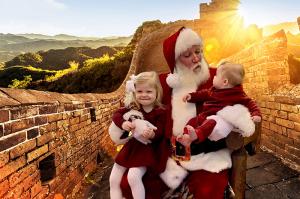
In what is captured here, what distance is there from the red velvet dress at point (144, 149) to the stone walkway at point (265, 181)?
1816 millimetres

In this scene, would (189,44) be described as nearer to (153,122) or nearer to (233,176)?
(153,122)

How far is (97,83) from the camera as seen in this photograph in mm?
16875

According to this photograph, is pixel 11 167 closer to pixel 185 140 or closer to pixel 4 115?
pixel 4 115

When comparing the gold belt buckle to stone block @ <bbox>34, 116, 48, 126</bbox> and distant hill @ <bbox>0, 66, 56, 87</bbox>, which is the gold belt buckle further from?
distant hill @ <bbox>0, 66, 56, 87</bbox>

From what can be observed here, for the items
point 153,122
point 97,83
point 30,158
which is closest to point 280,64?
point 153,122

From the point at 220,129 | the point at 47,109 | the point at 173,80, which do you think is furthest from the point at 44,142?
the point at 220,129

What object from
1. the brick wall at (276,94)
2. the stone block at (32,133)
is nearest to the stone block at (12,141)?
the stone block at (32,133)

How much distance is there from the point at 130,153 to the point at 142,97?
48 cm

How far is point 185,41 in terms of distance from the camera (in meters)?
2.56

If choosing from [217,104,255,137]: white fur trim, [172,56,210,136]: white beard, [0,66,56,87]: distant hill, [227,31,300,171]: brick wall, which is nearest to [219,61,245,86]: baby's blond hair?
[217,104,255,137]: white fur trim

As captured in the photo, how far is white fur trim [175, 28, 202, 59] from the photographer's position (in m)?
2.54

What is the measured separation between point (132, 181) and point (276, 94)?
3819mm

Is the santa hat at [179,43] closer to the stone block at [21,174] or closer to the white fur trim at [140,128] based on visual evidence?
the white fur trim at [140,128]

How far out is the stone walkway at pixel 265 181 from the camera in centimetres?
364
